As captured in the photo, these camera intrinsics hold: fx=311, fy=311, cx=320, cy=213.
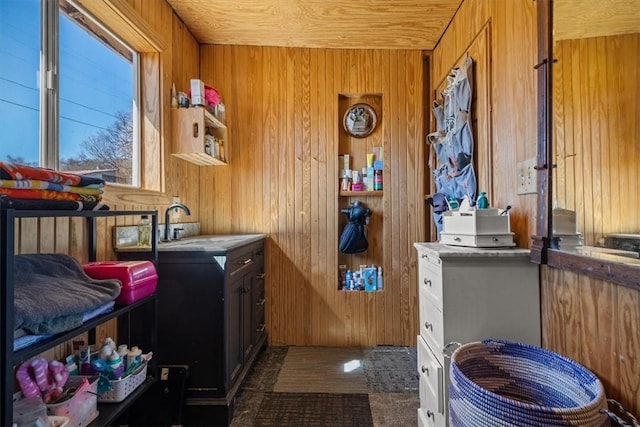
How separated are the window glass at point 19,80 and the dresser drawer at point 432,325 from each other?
1830mm

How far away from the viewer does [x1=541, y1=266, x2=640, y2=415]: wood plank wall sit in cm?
91

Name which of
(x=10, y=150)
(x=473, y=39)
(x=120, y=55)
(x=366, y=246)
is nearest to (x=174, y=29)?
(x=120, y=55)

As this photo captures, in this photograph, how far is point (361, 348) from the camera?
2604mm

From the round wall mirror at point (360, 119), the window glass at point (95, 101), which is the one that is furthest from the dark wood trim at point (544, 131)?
the window glass at point (95, 101)

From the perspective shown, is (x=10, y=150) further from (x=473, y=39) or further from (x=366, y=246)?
(x=473, y=39)

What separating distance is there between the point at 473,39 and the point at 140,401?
2789mm

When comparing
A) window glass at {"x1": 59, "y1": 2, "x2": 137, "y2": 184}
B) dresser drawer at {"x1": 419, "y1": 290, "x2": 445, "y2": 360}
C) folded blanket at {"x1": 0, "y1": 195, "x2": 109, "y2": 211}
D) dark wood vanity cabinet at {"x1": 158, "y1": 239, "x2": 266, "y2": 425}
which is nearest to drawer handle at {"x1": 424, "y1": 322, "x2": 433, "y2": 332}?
dresser drawer at {"x1": 419, "y1": 290, "x2": 445, "y2": 360}

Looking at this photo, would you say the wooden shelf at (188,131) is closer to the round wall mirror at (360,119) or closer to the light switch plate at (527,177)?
the round wall mirror at (360,119)

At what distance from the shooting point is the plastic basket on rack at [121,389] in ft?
4.06

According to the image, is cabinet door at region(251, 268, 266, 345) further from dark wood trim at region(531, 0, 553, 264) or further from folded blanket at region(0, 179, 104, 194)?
dark wood trim at region(531, 0, 553, 264)

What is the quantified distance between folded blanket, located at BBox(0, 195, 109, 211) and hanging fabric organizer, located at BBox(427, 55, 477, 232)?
1830 mm

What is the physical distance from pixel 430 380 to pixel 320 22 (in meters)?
2.43

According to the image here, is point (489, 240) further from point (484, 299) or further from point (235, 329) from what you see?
point (235, 329)

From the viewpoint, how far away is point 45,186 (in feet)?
3.11
